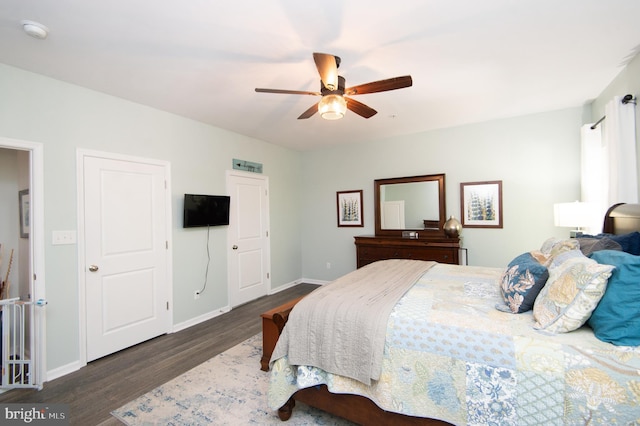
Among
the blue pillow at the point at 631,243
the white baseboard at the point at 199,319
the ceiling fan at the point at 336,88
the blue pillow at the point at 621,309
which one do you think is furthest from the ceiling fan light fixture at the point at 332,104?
the white baseboard at the point at 199,319

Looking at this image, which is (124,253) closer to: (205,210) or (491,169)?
(205,210)

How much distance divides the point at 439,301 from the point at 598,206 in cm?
257

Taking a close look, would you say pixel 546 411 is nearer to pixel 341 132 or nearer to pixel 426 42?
pixel 426 42

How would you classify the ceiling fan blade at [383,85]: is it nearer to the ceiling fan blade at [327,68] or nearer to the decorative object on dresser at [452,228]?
the ceiling fan blade at [327,68]

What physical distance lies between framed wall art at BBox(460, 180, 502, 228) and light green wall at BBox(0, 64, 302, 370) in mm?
3304

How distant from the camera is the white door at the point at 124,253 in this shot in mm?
2777

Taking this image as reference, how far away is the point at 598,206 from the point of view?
305 cm

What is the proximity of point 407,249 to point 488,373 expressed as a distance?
2963 mm

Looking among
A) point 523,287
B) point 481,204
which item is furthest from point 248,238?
point 523,287

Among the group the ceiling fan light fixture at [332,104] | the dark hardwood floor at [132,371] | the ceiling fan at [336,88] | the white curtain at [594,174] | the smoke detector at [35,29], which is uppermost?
the smoke detector at [35,29]

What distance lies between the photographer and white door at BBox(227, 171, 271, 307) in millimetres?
4293

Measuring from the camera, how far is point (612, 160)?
2691 mm

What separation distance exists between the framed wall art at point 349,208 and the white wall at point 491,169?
0.38ft

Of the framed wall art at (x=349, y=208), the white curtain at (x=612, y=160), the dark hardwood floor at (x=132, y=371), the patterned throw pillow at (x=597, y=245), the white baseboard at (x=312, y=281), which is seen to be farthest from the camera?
the white baseboard at (x=312, y=281)
